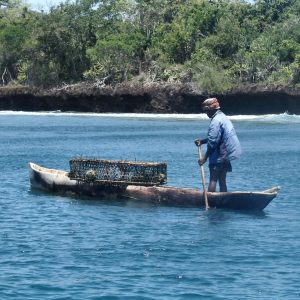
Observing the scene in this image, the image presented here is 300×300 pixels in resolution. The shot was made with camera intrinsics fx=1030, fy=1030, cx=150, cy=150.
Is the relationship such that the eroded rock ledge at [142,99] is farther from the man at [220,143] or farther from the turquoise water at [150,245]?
the man at [220,143]

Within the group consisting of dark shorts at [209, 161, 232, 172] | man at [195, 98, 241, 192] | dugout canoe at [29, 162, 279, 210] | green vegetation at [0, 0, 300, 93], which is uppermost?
green vegetation at [0, 0, 300, 93]

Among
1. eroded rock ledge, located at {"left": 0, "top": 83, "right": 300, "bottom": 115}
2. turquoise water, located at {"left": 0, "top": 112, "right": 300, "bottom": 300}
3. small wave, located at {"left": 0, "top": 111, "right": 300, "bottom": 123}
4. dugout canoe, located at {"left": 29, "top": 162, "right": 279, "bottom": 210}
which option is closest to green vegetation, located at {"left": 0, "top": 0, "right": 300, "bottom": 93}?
eroded rock ledge, located at {"left": 0, "top": 83, "right": 300, "bottom": 115}

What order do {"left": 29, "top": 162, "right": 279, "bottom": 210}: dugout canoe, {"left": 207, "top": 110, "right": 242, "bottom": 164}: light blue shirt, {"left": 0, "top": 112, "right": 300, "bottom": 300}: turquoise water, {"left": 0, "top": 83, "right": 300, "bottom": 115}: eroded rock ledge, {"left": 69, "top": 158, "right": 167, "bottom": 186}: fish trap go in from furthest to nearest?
{"left": 0, "top": 83, "right": 300, "bottom": 115}: eroded rock ledge → {"left": 69, "top": 158, "right": 167, "bottom": 186}: fish trap → {"left": 207, "top": 110, "right": 242, "bottom": 164}: light blue shirt → {"left": 29, "top": 162, "right": 279, "bottom": 210}: dugout canoe → {"left": 0, "top": 112, "right": 300, "bottom": 300}: turquoise water

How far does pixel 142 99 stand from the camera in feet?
264

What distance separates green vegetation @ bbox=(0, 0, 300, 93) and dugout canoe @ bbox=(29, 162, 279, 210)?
161 ft

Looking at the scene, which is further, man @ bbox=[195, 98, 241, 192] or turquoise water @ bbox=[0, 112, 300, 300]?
man @ bbox=[195, 98, 241, 192]

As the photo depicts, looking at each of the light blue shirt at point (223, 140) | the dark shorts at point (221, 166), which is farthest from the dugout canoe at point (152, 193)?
the light blue shirt at point (223, 140)

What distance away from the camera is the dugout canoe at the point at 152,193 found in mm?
23016

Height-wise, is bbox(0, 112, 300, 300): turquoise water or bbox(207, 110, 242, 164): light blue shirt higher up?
bbox(207, 110, 242, 164): light blue shirt

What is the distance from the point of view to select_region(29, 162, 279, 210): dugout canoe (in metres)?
23.0

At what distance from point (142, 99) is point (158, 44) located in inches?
194

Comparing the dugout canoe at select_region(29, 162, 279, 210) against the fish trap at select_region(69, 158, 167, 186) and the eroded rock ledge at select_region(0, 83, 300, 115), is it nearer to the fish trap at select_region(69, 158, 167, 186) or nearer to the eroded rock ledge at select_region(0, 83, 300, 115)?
the fish trap at select_region(69, 158, 167, 186)

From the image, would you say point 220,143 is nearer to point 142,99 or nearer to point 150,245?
point 150,245

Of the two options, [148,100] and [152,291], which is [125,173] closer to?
[152,291]
